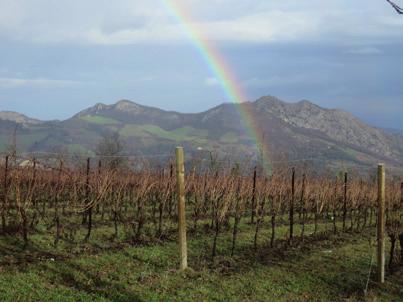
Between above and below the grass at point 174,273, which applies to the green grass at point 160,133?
above

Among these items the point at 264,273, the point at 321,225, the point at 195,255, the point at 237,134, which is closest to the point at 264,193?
the point at 321,225

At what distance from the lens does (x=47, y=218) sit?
14016 mm

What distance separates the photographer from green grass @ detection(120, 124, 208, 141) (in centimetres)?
15275

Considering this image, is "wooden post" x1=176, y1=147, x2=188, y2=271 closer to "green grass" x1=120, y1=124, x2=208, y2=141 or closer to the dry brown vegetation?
the dry brown vegetation

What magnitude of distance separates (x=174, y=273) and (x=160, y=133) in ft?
495

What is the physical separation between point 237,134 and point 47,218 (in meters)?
146

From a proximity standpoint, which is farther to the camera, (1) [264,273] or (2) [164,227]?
(2) [164,227]

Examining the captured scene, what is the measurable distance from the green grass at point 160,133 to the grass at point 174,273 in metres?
136

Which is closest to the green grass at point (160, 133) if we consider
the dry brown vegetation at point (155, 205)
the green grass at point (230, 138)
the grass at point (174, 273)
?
the green grass at point (230, 138)

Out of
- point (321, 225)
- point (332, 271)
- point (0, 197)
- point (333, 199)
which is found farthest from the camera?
point (333, 199)

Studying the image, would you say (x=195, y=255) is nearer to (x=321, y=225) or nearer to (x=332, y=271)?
(x=332, y=271)

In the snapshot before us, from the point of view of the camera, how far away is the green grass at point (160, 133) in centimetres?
15275

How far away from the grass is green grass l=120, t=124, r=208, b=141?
136348mm

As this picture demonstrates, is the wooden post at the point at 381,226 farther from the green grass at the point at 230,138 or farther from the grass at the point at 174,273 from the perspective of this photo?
the green grass at the point at 230,138
